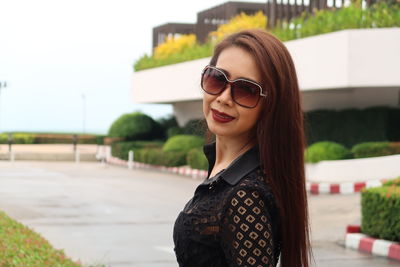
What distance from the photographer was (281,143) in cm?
210

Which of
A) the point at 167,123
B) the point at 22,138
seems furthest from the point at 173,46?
the point at 22,138

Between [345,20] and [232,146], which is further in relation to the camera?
[345,20]

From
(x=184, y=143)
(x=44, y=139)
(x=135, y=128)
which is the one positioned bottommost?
(x=44, y=139)

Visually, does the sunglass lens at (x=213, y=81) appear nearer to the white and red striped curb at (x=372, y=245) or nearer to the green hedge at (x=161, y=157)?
the white and red striped curb at (x=372, y=245)

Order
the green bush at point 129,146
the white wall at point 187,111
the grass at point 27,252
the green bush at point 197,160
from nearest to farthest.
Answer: the grass at point 27,252, the green bush at point 197,160, the green bush at point 129,146, the white wall at point 187,111

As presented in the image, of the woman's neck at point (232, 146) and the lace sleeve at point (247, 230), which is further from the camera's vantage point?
the woman's neck at point (232, 146)

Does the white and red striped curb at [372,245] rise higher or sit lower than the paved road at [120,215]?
higher

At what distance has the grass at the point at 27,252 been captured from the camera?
5469mm

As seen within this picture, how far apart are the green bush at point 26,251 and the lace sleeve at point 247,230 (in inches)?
144

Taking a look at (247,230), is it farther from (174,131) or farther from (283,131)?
(174,131)

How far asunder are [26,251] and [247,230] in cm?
435

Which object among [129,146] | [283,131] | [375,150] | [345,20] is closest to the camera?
[283,131]

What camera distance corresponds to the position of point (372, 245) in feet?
29.3

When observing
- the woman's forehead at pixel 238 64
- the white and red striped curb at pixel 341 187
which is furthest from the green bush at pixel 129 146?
the woman's forehead at pixel 238 64
